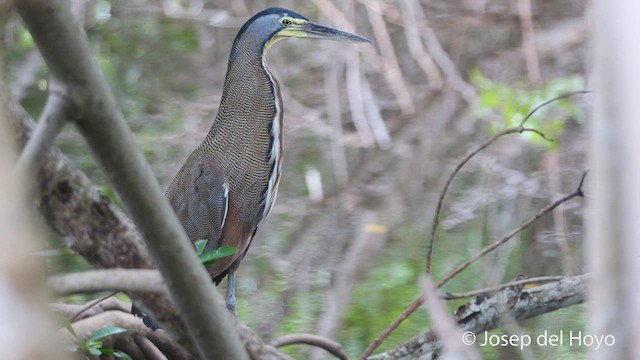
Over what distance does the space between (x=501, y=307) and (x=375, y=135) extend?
9.48 ft

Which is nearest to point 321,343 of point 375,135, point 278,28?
point 278,28

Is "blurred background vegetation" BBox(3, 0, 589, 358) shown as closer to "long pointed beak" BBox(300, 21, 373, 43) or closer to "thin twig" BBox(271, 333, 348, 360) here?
"thin twig" BBox(271, 333, 348, 360)

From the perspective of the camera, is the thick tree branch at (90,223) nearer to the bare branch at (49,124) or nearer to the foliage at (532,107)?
the bare branch at (49,124)

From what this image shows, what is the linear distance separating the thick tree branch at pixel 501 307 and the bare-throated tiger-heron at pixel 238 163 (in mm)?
436

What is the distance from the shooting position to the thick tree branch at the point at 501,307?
5.68 ft

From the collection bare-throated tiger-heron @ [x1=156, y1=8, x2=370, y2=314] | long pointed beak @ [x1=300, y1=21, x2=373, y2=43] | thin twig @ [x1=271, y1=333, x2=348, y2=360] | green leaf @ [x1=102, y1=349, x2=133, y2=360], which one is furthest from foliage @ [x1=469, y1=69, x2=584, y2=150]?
green leaf @ [x1=102, y1=349, x2=133, y2=360]

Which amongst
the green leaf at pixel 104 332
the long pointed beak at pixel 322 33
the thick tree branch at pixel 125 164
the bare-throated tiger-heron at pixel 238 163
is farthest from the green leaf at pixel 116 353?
the long pointed beak at pixel 322 33

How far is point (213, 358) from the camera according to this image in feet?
3.12

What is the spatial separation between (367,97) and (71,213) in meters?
3.43

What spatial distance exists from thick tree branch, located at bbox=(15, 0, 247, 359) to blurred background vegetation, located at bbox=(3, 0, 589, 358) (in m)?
1.36

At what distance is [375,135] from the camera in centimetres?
461

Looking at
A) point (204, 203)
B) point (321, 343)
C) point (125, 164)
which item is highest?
point (125, 164)

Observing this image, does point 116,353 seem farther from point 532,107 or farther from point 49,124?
point 532,107

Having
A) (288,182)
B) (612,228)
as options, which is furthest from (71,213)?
(288,182)
